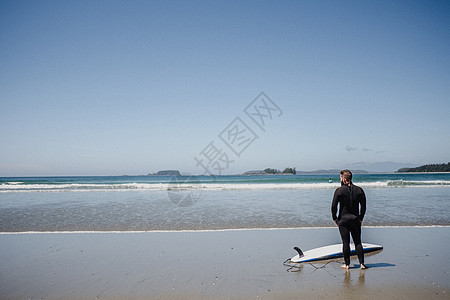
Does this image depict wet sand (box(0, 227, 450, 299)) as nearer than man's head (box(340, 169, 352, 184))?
Yes

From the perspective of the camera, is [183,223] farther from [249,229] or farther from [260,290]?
[260,290]

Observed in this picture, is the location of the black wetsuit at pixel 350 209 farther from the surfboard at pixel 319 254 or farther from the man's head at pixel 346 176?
the surfboard at pixel 319 254

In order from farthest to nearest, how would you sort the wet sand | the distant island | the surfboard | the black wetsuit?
1. the distant island
2. the surfboard
3. the black wetsuit
4. the wet sand

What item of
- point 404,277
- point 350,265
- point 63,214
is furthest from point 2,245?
point 404,277

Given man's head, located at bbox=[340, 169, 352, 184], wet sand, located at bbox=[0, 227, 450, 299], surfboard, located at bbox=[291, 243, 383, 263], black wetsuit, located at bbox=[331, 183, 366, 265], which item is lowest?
wet sand, located at bbox=[0, 227, 450, 299]

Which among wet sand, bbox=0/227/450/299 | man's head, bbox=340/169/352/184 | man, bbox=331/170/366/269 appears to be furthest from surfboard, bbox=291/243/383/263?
man's head, bbox=340/169/352/184

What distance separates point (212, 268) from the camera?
473 centimetres

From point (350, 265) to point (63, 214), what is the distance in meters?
10.0

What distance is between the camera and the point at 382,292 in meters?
3.79

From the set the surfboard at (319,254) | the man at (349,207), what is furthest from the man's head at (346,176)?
the surfboard at (319,254)

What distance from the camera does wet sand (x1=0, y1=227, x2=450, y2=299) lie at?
3869 mm

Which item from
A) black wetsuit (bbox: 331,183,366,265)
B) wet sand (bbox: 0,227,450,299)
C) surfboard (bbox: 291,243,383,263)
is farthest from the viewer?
surfboard (bbox: 291,243,383,263)

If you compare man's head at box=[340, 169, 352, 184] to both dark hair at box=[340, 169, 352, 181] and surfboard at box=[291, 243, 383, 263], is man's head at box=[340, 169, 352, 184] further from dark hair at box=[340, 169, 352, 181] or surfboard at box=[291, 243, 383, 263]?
surfboard at box=[291, 243, 383, 263]

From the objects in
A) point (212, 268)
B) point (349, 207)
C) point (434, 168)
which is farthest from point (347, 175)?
point (434, 168)
